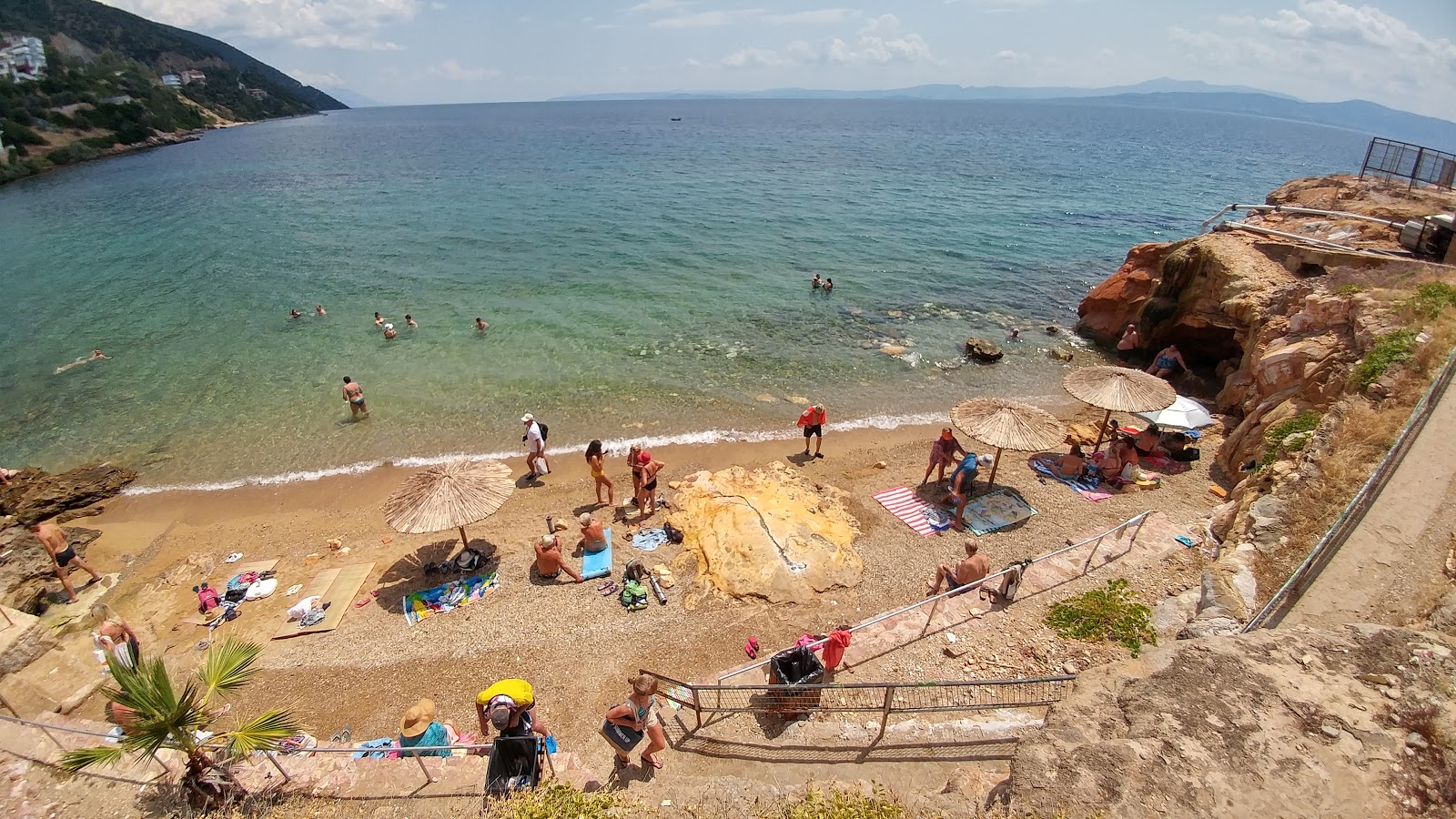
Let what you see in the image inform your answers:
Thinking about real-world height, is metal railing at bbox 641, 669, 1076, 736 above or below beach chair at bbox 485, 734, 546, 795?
below

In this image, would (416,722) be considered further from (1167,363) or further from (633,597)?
(1167,363)

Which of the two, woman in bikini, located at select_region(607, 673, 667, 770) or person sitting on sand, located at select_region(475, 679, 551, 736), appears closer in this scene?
person sitting on sand, located at select_region(475, 679, 551, 736)

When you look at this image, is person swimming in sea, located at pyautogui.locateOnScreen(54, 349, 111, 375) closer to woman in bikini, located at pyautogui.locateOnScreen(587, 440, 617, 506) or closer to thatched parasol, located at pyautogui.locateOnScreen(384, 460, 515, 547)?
thatched parasol, located at pyautogui.locateOnScreen(384, 460, 515, 547)

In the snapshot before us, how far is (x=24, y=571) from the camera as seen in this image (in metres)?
11.3

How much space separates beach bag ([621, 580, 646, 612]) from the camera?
10430mm

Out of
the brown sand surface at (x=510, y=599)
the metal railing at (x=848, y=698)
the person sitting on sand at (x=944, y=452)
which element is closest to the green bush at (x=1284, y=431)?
the brown sand surface at (x=510, y=599)

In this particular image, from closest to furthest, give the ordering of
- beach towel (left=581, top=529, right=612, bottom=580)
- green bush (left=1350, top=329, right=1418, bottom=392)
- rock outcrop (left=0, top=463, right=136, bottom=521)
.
→ green bush (left=1350, top=329, right=1418, bottom=392), beach towel (left=581, top=529, right=612, bottom=580), rock outcrop (left=0, top=463, right=136, bottom=521)

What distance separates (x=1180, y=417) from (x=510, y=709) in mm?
15013

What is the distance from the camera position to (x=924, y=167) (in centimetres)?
7006

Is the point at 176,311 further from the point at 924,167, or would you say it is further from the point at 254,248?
the point at 924,167

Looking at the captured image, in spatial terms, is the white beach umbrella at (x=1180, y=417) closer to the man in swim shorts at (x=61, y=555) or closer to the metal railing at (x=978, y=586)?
the metal railing at (x=978, y=586)

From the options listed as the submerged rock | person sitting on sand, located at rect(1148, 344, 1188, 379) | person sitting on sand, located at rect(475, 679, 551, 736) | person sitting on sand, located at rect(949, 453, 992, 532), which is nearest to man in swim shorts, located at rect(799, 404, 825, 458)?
person sitting on sand, located at rect(949, 453, 992, 532)

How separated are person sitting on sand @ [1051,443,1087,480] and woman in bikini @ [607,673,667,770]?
11291mm

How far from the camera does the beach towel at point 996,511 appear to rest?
12.3 metres
